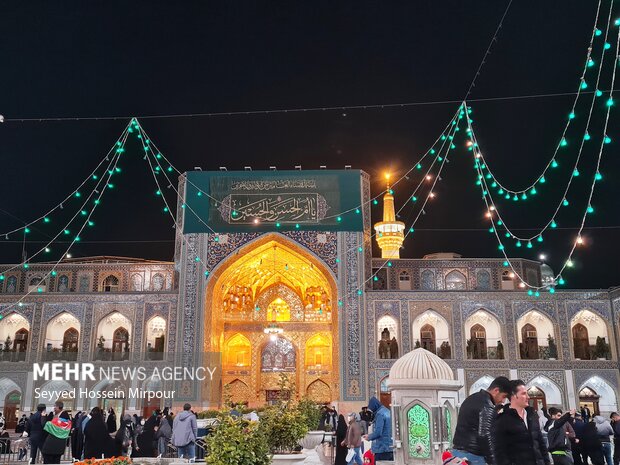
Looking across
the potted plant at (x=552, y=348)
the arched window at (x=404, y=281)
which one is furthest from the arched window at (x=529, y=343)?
the arched window at (x=404, y=281)

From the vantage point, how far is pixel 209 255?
20.1 meters

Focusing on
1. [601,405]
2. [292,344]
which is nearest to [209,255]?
[292,344]

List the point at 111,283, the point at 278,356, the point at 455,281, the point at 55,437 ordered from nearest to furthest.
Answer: the point at 55,437 → the point at 278,356 → the point at 455,281 → the point at 111,283

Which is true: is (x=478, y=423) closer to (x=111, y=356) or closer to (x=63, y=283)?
(x=111, y=356)

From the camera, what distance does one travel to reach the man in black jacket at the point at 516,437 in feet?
11.3

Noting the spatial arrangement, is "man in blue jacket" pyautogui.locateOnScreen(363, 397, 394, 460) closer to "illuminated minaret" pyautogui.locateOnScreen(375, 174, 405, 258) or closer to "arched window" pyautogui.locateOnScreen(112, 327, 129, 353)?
"arched window" pyautogui.locateOnScreen(112, 327, 129, 353)

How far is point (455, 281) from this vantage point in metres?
22.4

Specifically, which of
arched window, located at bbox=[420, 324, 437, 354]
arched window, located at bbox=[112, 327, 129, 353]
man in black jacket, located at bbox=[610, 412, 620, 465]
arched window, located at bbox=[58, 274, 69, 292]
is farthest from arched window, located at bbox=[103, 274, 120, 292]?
man in black jacket, located at bbox=[610, 412, 620, 465]

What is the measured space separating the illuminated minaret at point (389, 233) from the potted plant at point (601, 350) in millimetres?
12019

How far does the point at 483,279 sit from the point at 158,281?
1163 centimetres

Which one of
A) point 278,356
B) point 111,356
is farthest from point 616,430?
point 111,356

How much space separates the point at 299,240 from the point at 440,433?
12757 mm

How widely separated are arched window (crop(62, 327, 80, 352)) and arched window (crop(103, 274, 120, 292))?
2.24m

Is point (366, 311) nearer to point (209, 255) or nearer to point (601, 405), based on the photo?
point (209, 255)
